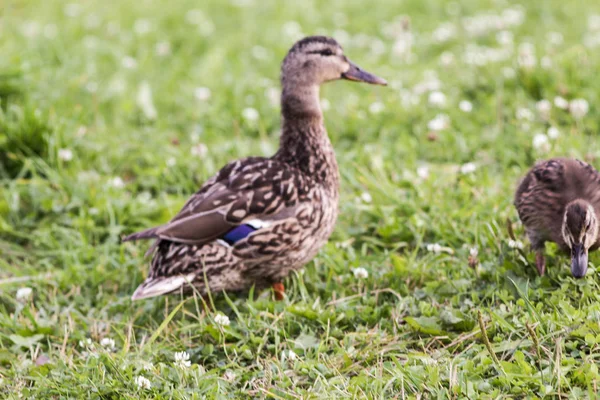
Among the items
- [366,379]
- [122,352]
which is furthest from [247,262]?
[366,379]

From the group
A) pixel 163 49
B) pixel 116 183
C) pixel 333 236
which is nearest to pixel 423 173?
pixel 333 236

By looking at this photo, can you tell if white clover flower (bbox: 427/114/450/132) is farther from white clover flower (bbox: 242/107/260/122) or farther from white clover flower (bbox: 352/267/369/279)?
white clover flower (bbox: 352/267/369/279)

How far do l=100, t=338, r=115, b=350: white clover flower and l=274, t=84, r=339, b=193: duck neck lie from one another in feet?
4.94

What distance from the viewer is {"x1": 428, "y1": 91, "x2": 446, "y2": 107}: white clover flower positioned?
6.45m

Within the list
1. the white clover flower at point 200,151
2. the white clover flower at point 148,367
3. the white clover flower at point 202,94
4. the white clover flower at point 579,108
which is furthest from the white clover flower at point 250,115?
the white clover flower at point 148,367

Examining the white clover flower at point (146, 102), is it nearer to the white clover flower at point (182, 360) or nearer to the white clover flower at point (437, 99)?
the white clover flower at point (437, 99)

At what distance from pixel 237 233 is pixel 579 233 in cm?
177

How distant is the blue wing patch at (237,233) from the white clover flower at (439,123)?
2.20m

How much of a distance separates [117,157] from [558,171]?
333 centimetres

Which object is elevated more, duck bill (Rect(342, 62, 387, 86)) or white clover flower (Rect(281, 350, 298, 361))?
duck bill (Rect(342, 62, 387, 86))

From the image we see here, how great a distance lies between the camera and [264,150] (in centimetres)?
622

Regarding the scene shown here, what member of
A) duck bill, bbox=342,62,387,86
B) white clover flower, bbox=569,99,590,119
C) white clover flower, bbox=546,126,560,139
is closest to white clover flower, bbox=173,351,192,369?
duck bill, bbox=342,62,387,86

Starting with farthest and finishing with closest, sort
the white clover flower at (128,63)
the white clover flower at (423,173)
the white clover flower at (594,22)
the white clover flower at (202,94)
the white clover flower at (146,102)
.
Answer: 1. the white clover flower at (594,22)
2. the white clover flower at (128,63)
3. the white clover flower at (202,94)
4. the white clover flower at (146,102)
5. the white clover flower at (423,173)

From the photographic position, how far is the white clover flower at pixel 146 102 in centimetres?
699
